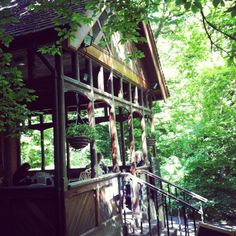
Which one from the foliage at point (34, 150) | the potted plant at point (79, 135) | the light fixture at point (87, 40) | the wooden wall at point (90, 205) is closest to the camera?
the wooden wall at point (90, 205)

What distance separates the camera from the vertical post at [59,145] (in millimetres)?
5516

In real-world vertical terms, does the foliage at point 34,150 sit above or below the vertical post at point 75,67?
below

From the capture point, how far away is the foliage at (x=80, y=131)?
243 inches

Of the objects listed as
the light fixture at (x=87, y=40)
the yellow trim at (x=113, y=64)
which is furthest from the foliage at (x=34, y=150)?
the light fixture at (x=87, y=40)

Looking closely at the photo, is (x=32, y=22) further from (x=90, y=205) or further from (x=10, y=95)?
(x=90, y=205)

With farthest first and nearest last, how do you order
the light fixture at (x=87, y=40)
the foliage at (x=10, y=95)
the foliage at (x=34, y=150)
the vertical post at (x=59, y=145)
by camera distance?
1. the foliage at (x=34, y=150)
2. the light fixture at (x=87, y=40)
3. the vertical post at (x=59, y=145)
4. the foliage at (x=10, y=95)

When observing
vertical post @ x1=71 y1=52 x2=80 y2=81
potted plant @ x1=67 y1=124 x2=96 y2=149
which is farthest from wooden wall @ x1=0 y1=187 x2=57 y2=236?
vertical post @ x1=71 y1=52 x2=80 y2=81

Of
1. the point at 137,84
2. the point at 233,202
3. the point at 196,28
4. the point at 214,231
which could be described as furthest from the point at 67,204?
the point at 196,28

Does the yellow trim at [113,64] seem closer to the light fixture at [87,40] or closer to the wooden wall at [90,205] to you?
the light fixture at [87,40]

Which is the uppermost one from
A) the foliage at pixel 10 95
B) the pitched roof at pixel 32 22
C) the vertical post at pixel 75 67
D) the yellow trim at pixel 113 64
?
the pitched roof at pixel 32 22

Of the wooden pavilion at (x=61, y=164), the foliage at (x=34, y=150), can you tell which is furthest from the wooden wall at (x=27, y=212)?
the foliage at (x=34, y=150)

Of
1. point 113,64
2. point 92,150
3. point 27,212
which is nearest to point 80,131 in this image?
point 92,150

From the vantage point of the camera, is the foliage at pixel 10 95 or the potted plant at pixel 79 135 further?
the potted plant at pixel 79 135

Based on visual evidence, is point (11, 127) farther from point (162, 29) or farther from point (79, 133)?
point (162, 29)
